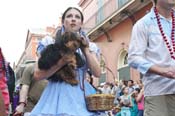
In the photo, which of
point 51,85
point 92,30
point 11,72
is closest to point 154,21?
point 51,85

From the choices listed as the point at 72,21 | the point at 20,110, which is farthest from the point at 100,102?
the point at 20,110

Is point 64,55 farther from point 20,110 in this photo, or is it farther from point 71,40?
point 20,110

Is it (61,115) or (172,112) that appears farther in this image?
(172,112)

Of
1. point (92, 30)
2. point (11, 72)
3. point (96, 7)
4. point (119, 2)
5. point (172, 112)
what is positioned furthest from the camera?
point (96, 7)

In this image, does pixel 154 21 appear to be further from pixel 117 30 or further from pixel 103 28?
Answer: pixel 103 28

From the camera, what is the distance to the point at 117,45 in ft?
71.3

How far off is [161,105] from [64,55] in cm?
91

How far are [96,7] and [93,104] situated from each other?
83.7 feet

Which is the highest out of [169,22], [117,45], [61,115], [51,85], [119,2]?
[119,2]

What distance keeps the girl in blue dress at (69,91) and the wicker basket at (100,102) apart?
0.26 feet

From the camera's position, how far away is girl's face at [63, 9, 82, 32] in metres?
3.63

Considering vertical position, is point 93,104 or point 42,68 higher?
point 42,68

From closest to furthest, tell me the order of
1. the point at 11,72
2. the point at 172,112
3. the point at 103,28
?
the point at 172,112 < the point at 11,72 < the point at 103,28

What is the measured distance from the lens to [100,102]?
3.26 metres
